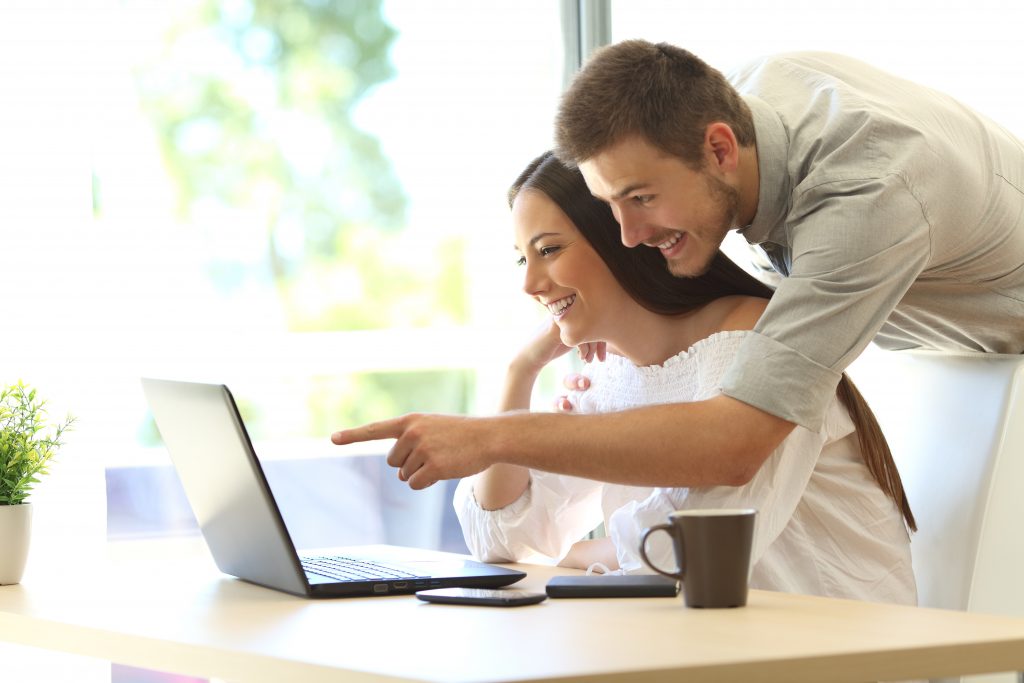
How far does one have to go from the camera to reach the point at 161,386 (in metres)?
1.39

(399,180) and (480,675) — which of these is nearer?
(480,675)

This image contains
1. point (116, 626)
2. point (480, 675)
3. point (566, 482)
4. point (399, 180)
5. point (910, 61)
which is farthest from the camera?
point (399, 180)

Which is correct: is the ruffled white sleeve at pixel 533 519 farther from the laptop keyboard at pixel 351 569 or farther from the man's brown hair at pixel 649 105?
the man's brown hair at pixel 649 105

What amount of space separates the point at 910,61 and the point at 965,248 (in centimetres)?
83

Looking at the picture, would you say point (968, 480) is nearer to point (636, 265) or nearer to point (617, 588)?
point (636, 265)

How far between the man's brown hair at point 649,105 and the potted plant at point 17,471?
0.80 metres

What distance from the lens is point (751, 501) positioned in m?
1.43

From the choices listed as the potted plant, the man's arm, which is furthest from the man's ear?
the potted plant

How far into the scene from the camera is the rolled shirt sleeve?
1432 mm

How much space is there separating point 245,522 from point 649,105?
29.4 inches

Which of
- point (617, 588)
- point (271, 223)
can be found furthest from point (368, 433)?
point (271, 223)

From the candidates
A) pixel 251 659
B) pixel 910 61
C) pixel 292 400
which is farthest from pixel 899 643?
pixel 292 400

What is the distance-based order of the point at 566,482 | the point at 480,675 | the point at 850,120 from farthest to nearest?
1. the point at 566,482
2. the point at 850,120
3. the point at 480,675

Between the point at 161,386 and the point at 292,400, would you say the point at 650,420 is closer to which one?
the point at 161,386
